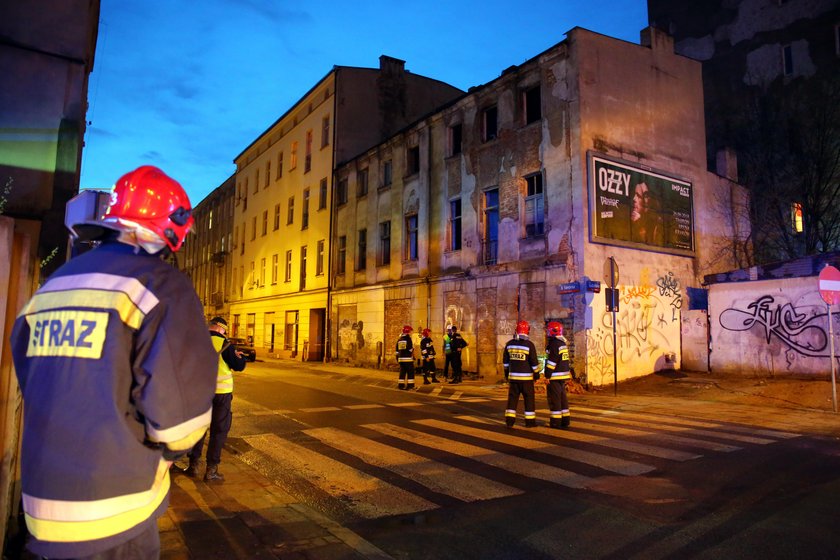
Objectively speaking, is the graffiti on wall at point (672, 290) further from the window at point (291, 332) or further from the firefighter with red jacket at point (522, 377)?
the window at point (291, 332)

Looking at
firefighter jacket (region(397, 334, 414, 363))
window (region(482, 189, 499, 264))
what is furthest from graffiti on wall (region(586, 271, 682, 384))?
firefighter jacket (region(397, 334, 414, 363))

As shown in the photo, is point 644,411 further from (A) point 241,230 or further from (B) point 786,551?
(A) point 241,230

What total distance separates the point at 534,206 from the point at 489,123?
178 inches

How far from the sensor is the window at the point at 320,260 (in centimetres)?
3125

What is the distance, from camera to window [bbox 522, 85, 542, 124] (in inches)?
747

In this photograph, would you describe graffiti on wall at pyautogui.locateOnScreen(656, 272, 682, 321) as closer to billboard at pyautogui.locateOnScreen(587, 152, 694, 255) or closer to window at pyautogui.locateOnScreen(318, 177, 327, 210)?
billboard at pyautogui.locateOnScreen(587, 152, 694, 255)

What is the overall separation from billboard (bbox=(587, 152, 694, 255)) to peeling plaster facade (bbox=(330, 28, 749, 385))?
0.89 feet

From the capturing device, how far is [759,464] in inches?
265

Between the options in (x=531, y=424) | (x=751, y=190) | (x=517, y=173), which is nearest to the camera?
(x=531, y=424)

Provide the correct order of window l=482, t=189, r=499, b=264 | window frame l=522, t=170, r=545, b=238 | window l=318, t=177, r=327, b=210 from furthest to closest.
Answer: window l=318, t=177, r=327, b=210
window l=482, t=189, r=499, b=264
window frame l=522, t=170, r=545, b=238

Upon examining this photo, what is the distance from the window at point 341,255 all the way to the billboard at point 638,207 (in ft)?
51.9

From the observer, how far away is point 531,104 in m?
19.3

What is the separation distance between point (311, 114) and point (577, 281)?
22794 mm

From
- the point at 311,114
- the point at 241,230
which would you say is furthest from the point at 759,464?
the point at 241,230
